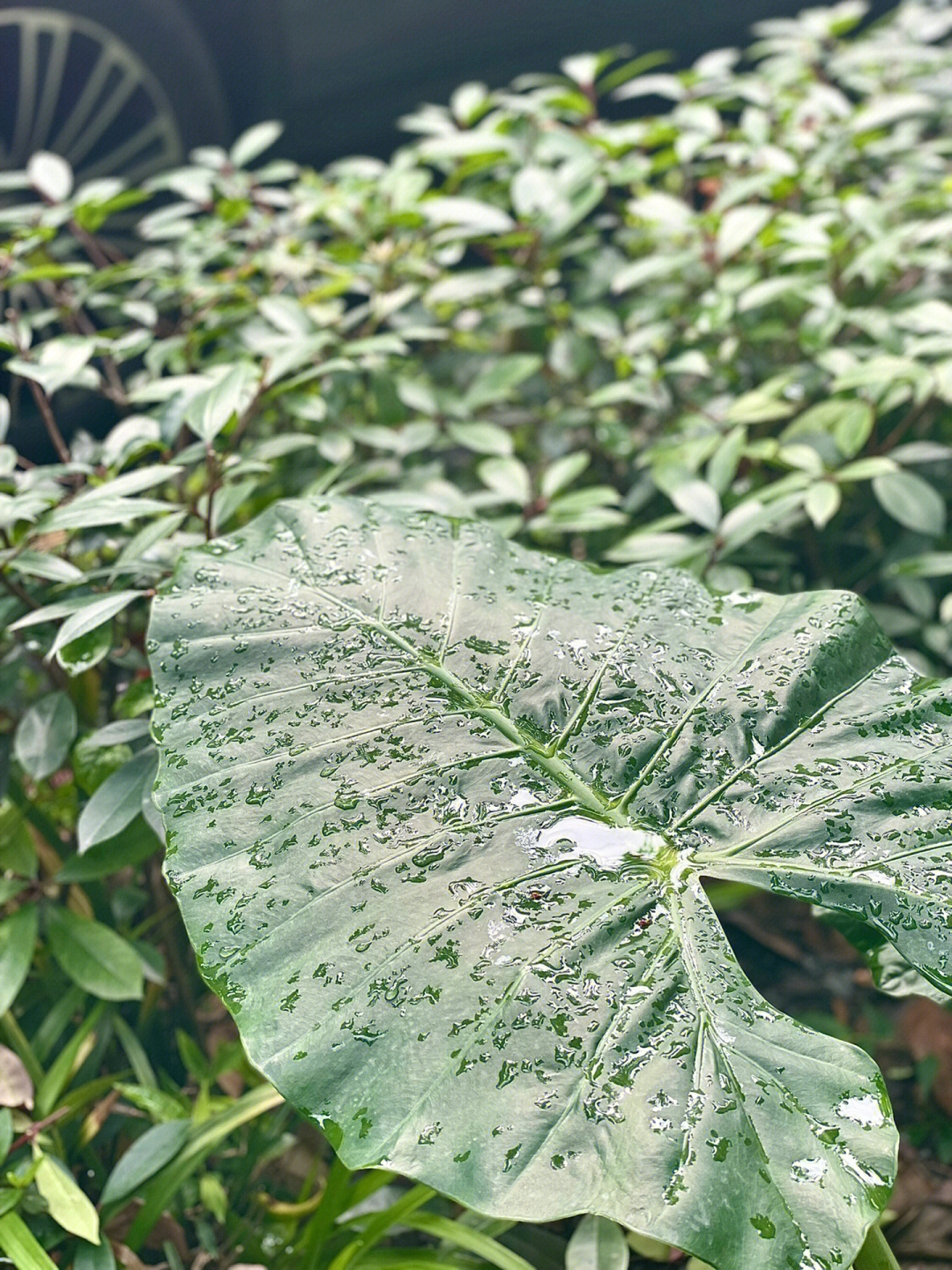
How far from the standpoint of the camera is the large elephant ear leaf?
57 centimetres

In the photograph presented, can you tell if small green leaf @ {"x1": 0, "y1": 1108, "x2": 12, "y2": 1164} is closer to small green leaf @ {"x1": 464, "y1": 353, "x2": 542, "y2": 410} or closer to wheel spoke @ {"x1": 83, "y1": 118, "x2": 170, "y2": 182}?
small green leaf @ {"x1": 464, "y1": 353, "x2": 542, "y2": 410}

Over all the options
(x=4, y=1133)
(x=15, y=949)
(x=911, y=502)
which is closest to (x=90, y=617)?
(x=15, y=949)

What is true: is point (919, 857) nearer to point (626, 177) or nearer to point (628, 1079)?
point (628, 1079)

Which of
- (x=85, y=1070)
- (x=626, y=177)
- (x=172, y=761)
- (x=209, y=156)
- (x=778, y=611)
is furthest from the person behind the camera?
(x=209, y=156)

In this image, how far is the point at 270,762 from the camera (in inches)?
30.7

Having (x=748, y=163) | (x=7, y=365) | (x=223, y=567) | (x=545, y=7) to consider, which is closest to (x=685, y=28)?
(x=545, y=7)

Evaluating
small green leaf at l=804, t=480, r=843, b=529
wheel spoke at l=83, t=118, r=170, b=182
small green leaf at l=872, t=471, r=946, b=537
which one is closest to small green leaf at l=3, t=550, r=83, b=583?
small green leaf at l=804, t=480, r=843, b=529

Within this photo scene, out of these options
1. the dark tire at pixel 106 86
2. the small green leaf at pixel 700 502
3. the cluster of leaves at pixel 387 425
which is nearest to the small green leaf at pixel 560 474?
the cluster of leaves at pixel 387 425

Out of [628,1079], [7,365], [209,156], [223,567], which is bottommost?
[628,1079]

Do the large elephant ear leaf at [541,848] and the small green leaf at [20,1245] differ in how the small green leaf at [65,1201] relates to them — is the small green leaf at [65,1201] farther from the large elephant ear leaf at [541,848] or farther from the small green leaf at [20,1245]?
the large elephant ear leaf at [541,848]

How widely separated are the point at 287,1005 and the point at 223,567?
1.37ft

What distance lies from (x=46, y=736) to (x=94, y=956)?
225mm

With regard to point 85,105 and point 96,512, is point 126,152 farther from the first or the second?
point 96,512

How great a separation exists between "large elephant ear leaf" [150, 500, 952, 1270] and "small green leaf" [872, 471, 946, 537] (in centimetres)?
48
